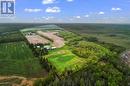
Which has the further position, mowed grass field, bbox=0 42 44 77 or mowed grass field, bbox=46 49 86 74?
mowed grass field, bbox=0 42 44 77

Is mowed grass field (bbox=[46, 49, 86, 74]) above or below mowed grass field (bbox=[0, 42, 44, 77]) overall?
above

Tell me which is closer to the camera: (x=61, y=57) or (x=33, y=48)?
(x=61, y=57)

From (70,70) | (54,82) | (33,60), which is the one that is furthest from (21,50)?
(54,82)

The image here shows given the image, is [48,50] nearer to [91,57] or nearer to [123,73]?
[91,57]

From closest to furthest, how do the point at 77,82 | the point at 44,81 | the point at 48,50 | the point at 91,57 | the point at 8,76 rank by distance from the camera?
the point at 77,82 < the point at 44,81 < the point at 8,76 < the point at 91,57 < the point at 48,50

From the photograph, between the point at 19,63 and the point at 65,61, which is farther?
the point at 19,63
